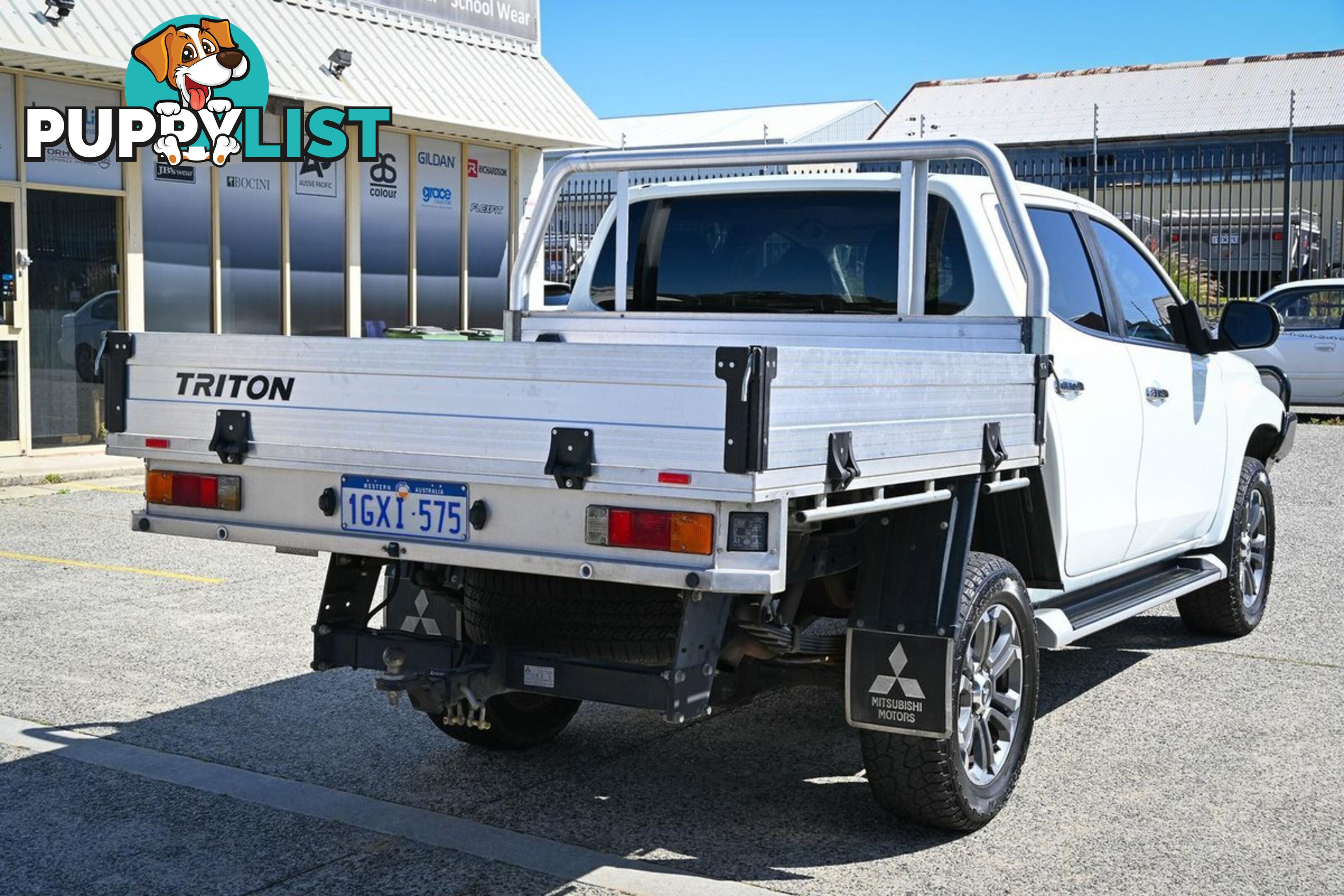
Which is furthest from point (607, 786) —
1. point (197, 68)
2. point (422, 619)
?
point (197, 68)

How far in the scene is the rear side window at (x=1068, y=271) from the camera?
5.88 metres

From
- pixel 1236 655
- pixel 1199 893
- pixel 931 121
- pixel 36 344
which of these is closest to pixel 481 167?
pixel 36 344

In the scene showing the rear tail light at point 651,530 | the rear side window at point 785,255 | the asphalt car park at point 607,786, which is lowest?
the asphalt car park at point 607,786

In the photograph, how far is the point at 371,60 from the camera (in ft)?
55.1

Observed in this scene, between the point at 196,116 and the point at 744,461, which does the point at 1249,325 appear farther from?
the point at 196,116

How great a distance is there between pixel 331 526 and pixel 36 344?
1086 centimetres

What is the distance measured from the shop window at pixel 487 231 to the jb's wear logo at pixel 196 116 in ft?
7.48

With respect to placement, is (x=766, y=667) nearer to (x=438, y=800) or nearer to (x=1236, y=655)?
(x=438, y=800)

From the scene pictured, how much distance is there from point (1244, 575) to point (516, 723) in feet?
13.3

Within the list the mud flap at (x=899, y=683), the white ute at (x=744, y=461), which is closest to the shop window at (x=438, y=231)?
the white ute at (x=744, y=461)

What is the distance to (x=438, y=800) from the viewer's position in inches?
199

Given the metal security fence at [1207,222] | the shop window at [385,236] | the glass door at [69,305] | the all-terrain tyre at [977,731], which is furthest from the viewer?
the metal security fence at [1207,222]

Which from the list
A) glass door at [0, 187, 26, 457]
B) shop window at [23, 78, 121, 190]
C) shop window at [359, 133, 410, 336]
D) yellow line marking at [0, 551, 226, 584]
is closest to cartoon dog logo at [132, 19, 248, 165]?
shop window at [23, 78, 121, 190]

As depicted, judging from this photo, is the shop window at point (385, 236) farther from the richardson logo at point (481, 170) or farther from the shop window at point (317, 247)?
the richardson logo at point (481, 170)
